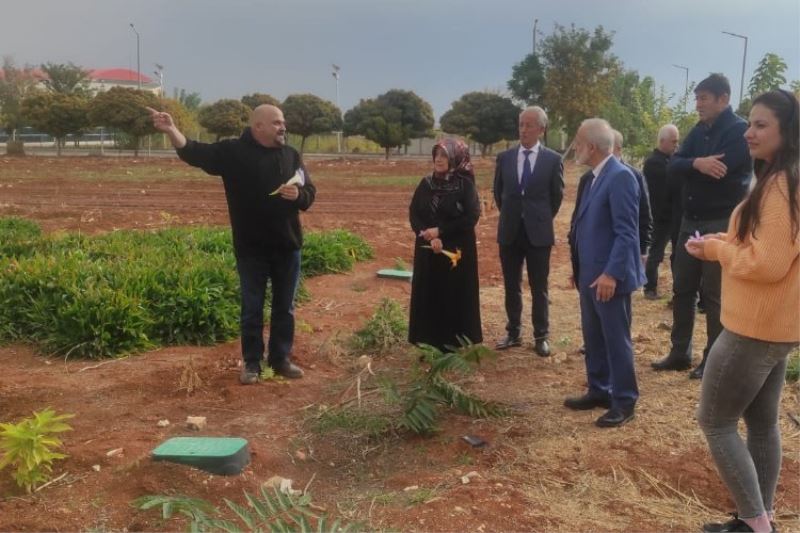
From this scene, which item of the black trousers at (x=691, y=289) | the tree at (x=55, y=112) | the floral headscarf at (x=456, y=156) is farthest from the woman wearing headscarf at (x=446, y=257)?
the tree at (x=55, y=112)

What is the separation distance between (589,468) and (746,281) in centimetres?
146

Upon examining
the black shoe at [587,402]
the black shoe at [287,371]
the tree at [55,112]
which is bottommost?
the black shoe at [287,371]

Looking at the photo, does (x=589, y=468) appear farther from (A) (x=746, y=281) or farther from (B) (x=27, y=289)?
(B) (x=27, y=289)

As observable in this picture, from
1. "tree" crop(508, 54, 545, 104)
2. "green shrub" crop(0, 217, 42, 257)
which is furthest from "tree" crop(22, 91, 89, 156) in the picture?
"green shrub" crop(0, 217, 42, 257)

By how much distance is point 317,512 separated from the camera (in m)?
3.30

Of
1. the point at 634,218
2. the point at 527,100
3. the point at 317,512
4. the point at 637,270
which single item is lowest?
the point at 317,512

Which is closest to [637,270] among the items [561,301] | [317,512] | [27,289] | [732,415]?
[732,415]

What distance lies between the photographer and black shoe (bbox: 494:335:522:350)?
5.98 meters

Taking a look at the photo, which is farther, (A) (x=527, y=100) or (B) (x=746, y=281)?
(A) (x=527, y=100)

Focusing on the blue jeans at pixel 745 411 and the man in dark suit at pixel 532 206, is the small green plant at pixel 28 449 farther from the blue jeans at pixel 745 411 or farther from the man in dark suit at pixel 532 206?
the man in dark suit at pixel 532 206

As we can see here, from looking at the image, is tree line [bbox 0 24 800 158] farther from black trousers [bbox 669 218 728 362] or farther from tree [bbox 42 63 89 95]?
black trousers [bbox 669 218 728 362]

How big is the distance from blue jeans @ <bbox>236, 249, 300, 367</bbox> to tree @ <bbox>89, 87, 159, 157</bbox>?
105 ft

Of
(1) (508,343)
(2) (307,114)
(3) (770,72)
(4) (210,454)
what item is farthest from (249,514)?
(2) (307,114)

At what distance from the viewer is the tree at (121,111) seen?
114 feet
